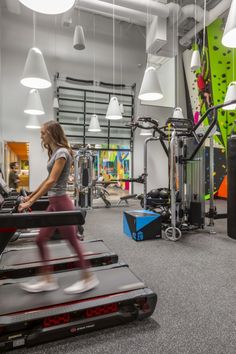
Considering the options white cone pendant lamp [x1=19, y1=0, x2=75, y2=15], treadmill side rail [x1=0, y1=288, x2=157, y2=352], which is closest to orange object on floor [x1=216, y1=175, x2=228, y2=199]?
treadmill side rail [x1=0, y1=288, x2=157, y2=352]

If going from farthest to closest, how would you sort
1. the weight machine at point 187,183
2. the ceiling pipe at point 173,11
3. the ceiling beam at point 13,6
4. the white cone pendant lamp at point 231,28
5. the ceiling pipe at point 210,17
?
the ceiling beam at point 13,6
the ceiling pipe at point 210,17
the ceiling pipe at point 173,11
the weight machine at point 187,183
the white cone pendant lamp at point 231,28

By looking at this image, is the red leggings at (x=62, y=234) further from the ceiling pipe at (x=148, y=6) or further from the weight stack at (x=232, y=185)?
the ceiling pipe at (x=148, y=6)

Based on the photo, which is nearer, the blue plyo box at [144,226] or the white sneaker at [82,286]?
the white sneaker at [82,286]

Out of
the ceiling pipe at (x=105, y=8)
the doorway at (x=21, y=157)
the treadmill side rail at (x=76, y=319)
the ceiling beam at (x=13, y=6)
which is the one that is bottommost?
the treadmill side rail at (x=76, y=319)

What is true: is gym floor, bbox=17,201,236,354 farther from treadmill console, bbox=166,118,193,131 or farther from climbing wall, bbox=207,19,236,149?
climbing wall, bbox=207,19,236,149

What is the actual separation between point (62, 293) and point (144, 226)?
7.16ft

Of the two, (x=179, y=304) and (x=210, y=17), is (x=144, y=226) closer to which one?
(x=179, y=304)

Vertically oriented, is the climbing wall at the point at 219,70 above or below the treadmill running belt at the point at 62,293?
above

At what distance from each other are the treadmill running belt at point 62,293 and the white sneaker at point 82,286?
0.10 ft

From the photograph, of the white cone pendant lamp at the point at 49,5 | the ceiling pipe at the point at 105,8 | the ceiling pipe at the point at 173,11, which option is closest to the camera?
the white cone pendant lamp at the point at 49,5

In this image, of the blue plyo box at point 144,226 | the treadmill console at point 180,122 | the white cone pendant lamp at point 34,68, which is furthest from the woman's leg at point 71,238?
the treadmill console at point 180,122

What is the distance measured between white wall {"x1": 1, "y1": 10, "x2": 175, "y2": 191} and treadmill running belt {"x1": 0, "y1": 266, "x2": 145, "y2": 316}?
631 cm

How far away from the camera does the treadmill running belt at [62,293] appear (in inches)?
68.5

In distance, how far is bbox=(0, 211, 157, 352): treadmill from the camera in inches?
59.4
